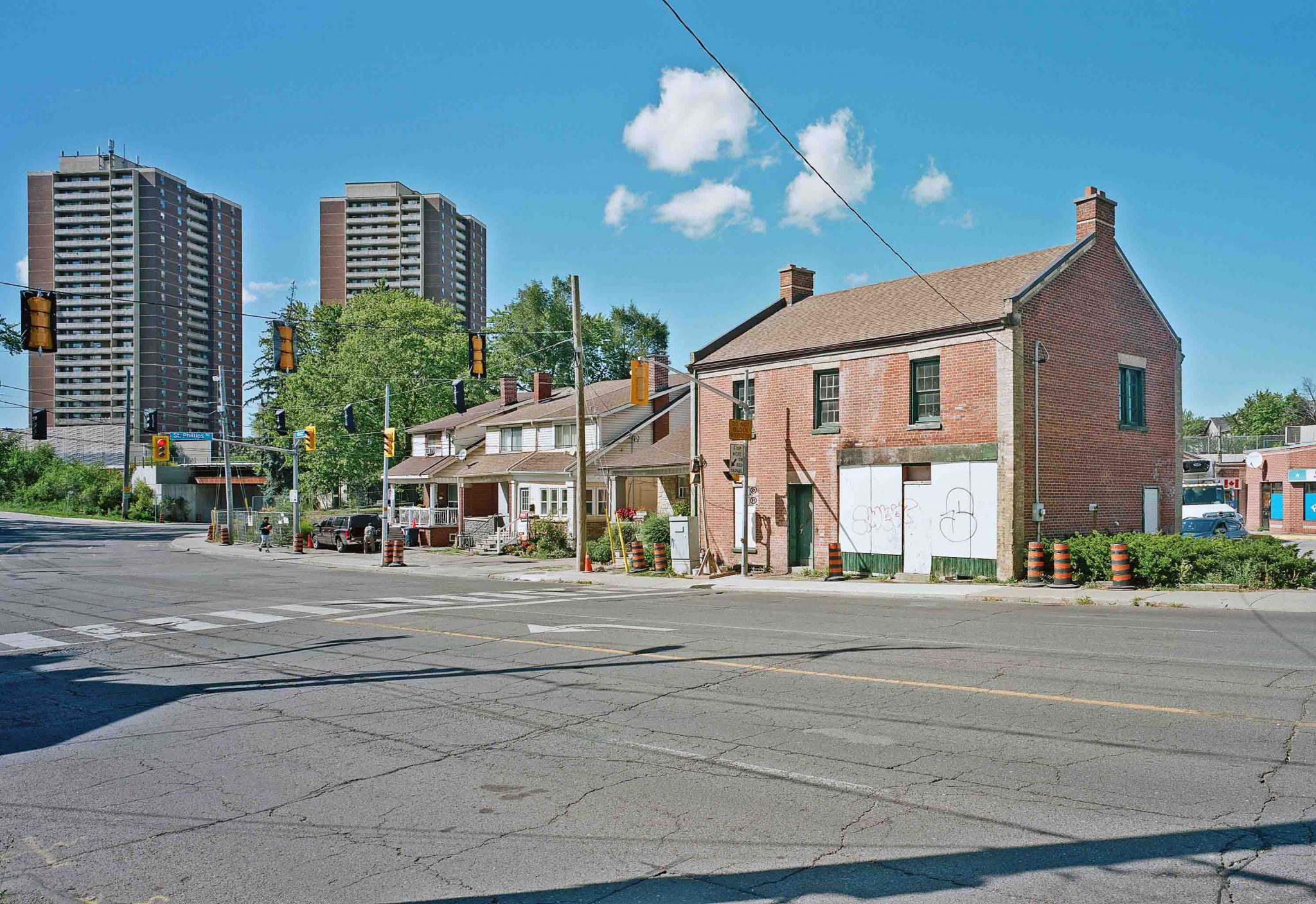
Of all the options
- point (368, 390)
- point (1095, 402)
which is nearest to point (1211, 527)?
point (1095, 402)

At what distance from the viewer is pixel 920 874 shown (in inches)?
198

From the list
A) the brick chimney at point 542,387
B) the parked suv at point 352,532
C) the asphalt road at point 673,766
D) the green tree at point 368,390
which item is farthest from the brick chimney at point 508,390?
the asphalt road at point 673,766

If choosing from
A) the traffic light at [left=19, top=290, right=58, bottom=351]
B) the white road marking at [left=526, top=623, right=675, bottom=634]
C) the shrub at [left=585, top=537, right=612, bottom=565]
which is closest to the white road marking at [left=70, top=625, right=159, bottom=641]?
the traffic light at [left=19, top=290, right=58, bottom=351]

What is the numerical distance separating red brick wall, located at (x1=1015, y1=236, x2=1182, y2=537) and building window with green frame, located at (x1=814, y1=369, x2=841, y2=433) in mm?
5522

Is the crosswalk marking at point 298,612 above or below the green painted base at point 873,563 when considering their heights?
below

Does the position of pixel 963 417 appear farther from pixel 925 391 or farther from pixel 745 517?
pixel 745 517

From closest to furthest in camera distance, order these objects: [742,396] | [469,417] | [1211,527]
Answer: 1. [742,396]
2. [1211,527]
3. [469,417]

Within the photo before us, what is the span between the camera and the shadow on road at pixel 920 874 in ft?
15.8

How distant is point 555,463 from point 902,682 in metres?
30.8

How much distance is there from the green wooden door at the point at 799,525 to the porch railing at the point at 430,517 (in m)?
23.4

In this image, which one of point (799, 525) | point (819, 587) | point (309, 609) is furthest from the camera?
point (799, 525)


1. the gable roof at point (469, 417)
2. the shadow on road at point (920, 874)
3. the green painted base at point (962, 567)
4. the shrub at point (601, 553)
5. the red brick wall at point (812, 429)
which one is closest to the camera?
the shadow on road at point (920, 874)

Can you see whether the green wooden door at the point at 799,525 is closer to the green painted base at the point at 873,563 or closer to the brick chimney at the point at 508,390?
the green painted base at the point at 873,563

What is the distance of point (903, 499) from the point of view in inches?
985
